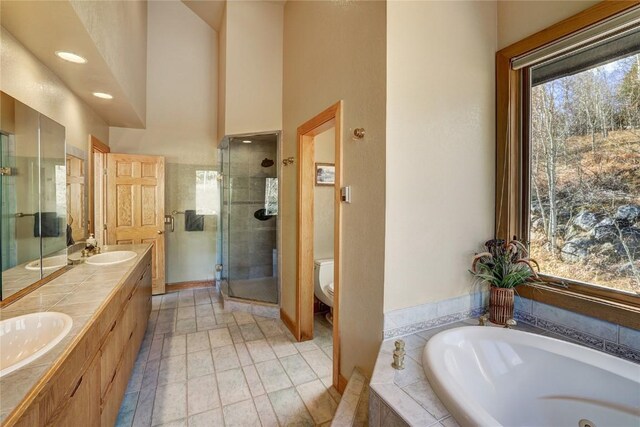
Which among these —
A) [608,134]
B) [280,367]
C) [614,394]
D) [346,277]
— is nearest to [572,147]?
[608,134]

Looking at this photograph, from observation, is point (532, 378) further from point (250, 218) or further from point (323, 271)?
point (250, 218)

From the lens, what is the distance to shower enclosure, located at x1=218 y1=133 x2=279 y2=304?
11.3 feet

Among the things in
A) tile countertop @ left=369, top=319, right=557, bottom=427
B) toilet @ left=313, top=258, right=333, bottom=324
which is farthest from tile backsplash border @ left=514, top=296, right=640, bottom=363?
toilet @ left=313, top=258, right=333, bottom=324

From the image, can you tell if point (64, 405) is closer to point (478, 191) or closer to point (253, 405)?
point (253, 405)

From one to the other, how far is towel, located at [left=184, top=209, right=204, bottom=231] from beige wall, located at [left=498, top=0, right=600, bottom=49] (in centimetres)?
406

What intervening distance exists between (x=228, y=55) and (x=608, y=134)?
11.4 ft

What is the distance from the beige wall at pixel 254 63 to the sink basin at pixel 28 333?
2580mm

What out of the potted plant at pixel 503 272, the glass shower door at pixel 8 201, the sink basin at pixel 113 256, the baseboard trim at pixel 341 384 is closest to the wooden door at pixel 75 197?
the sink basin at pixel 113 256

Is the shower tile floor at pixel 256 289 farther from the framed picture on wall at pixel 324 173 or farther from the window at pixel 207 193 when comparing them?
the framed picture on wall at pixel 324 173

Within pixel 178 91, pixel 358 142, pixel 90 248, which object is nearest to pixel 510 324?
pixel 358 142

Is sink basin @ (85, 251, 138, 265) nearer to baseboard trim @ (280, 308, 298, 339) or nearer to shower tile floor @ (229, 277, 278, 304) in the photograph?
shower tile floor @ (229, 277, 278, 304)

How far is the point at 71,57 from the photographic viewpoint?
1872 mm

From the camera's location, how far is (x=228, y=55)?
10.8 ft

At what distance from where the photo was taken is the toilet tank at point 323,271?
2.90 m
